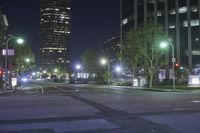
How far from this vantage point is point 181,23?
106 metres

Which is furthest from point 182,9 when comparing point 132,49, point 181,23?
point 132,49

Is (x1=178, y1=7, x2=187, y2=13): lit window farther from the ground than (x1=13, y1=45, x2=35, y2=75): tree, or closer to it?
farther from the ground

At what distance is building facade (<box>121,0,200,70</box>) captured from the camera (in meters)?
103

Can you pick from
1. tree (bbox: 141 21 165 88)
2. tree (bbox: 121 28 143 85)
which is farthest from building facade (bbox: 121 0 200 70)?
tree (bbox: 141 21 165 88)

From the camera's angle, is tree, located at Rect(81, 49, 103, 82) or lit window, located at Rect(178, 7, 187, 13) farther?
tree, located at Rect(81, 49, 103, 82)

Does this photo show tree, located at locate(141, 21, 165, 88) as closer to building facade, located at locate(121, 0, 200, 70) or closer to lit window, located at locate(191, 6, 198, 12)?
building facade, located at locate(121, 0, 200, 70)

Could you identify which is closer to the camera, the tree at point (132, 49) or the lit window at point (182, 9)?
the tree at point (132, 49)

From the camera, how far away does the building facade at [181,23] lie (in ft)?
339

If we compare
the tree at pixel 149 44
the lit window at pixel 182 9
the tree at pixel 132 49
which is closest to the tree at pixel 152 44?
the tree at pixel 149 44

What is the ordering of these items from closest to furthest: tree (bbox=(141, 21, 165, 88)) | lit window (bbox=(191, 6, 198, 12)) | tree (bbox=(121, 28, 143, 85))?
tree (bbox=(141, 21, 165, 88)) < tree (bbox=(121, 28, 143, 85)) < lit window (bbox=(191, 6, 198, 12))

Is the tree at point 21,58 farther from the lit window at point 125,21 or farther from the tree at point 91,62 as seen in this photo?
the lit window at point 125,21

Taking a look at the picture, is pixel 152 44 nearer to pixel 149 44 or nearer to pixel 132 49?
pixel 149 44

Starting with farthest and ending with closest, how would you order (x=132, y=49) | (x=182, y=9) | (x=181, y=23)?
(x=181, y=23)
(x=182, y=9)
(x=132, y=49)

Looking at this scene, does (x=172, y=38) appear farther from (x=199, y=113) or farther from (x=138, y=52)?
(x=199, y=113)
